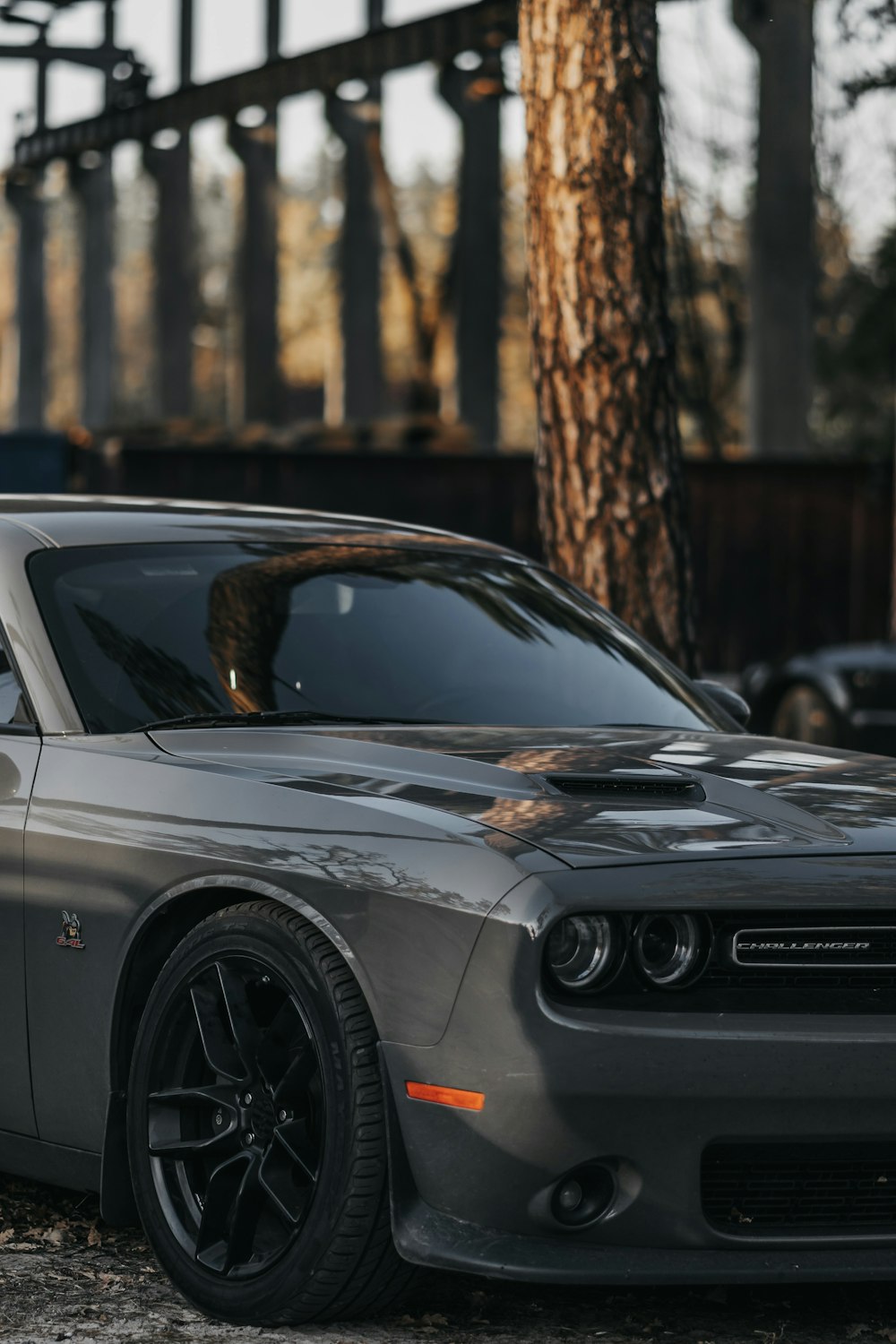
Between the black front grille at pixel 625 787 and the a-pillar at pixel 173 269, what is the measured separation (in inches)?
1146

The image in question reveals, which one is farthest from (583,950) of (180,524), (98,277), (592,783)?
(98,277)

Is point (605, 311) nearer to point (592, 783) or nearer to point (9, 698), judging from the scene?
point (9, 698)

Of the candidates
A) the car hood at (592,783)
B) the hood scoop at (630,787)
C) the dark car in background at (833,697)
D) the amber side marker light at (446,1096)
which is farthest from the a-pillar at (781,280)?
the amber side marker light at (446,1096)

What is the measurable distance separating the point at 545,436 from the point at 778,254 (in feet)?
51.2

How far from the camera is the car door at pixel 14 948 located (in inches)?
171

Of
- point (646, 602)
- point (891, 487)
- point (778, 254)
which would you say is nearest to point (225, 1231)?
point (646, 602)

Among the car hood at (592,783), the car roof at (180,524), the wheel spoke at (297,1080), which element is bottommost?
the wheel spoke at (297,1080)

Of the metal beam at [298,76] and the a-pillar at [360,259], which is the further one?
the a-pillar at [360,259]

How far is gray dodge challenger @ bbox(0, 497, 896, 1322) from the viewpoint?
11.7ft

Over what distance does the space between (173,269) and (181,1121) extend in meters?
30.2

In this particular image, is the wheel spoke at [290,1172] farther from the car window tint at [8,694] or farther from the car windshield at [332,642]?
the car window tint at [8,694]

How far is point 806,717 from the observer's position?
14148mm

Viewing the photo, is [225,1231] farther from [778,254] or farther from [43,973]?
[778,254]

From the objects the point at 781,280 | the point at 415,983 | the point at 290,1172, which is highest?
the point at 781,280
